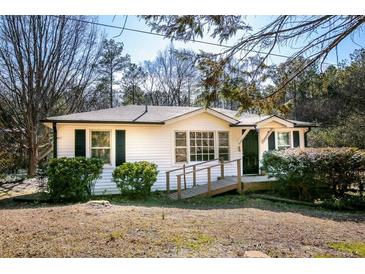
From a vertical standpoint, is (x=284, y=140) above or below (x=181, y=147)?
above

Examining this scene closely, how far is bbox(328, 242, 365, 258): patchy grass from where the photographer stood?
10.2 feet

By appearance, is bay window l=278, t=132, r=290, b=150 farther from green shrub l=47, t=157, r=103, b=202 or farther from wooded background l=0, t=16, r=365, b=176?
green shrub l=47, t=157, r=103, b=202

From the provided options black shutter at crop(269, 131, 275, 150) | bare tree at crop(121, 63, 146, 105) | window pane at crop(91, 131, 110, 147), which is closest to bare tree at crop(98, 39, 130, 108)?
bare tree at crop(121, 63, 146, 105)

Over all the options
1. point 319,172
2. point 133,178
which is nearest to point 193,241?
point 133,178

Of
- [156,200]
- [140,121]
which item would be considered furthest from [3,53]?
[156,200]

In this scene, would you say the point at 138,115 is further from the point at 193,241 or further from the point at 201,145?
the point at 193,241

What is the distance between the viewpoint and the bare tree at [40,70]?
8367 mm

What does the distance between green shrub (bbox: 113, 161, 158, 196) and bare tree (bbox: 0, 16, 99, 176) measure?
11.1 feet

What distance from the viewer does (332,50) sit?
4.14 m

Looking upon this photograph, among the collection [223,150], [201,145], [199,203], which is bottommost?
[199,203]

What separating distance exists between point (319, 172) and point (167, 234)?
437cm

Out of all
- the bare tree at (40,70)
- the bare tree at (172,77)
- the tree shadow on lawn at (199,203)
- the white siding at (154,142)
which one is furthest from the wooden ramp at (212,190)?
the bare tree at (40,70)

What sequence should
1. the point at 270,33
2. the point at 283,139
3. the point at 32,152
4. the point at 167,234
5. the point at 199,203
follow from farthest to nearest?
the point at 32,152 → the point at 283,139 → the point at 199,203 → the point at 270,33 → the point at 167,234

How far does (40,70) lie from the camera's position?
9.68 meters
